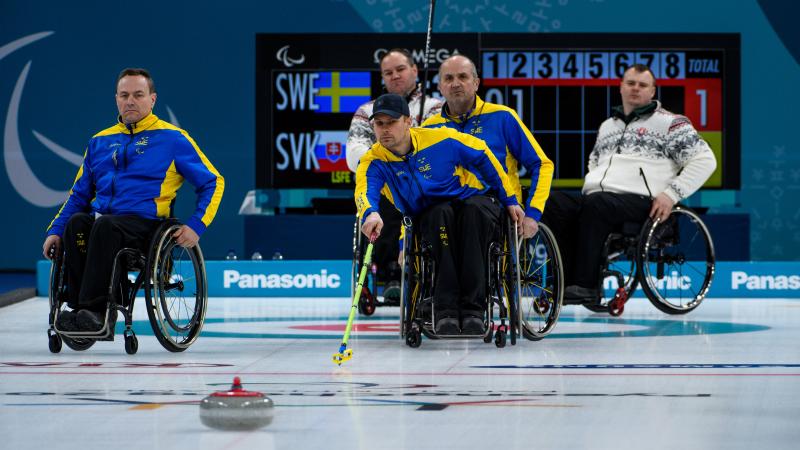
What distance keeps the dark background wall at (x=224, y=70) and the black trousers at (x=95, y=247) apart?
420 centimetres

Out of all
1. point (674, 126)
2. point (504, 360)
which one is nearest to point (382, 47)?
point (674, 126)

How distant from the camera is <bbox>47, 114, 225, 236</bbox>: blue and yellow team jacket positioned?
452cm

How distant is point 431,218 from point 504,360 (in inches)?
22.2

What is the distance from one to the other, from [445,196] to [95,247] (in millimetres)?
1119

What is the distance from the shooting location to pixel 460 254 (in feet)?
14.9

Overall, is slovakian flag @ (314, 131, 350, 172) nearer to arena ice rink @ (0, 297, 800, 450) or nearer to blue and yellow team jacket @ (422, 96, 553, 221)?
arena ice rink @ (0, 297, 800, 450)

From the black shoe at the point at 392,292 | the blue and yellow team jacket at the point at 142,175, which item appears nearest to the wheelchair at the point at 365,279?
the black shoe at the point at 392,292

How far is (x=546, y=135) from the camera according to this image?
25.9 feet

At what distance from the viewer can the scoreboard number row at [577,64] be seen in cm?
791

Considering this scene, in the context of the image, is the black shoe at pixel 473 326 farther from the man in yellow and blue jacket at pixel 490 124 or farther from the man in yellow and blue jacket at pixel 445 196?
the man in yellow and blue jacket at pixel 490 124

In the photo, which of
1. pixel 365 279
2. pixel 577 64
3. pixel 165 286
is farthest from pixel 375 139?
pixel 577 64

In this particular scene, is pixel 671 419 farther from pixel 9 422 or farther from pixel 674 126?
pixel 674 126

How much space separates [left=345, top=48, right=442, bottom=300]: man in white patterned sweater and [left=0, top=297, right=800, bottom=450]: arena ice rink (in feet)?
0.87

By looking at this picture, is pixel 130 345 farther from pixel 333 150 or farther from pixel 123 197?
pixel 333 150
